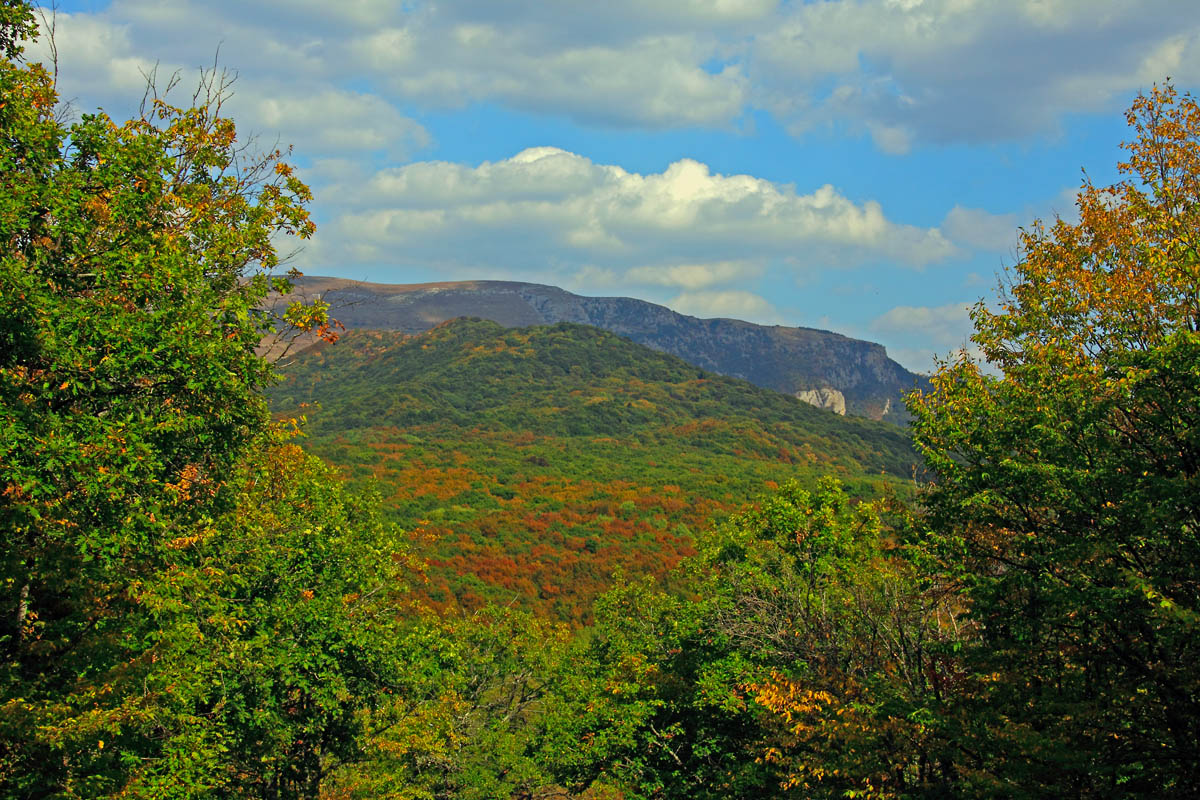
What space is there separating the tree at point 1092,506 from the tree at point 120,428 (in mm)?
13070

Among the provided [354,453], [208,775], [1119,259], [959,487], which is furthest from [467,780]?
[354,453]

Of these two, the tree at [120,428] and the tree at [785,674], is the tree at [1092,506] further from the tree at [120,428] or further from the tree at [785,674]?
the tree at [120,428]

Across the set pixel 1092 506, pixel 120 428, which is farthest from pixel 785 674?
pixel 120 428

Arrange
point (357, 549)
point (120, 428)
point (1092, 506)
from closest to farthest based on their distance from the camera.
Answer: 1. point (120, 428)
2. point (1092, 506)
3. point (357, 549)

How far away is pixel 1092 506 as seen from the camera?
14328mm

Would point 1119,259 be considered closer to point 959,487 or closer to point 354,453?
point 959,487

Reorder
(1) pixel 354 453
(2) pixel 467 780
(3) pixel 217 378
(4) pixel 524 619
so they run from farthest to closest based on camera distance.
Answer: (1) pixel 354 453
(4) pixel 524 619
(2) pixel 467 780
(3) pixel 217 378

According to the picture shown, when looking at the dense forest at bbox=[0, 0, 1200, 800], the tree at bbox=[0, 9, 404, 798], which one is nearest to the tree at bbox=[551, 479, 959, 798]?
the dense forest at bbox=[0, 0, 1200, 800]

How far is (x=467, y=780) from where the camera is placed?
34.8m

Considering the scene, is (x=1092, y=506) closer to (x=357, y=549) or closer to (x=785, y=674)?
(x=785, y=674)

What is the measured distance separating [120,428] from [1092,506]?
14969 mm

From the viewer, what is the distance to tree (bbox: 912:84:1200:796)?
12750mm

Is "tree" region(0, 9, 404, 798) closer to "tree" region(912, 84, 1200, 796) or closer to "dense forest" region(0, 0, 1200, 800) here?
"dense forest" region(0, 0, 1200, 800)

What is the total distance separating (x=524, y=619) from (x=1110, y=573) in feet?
116
